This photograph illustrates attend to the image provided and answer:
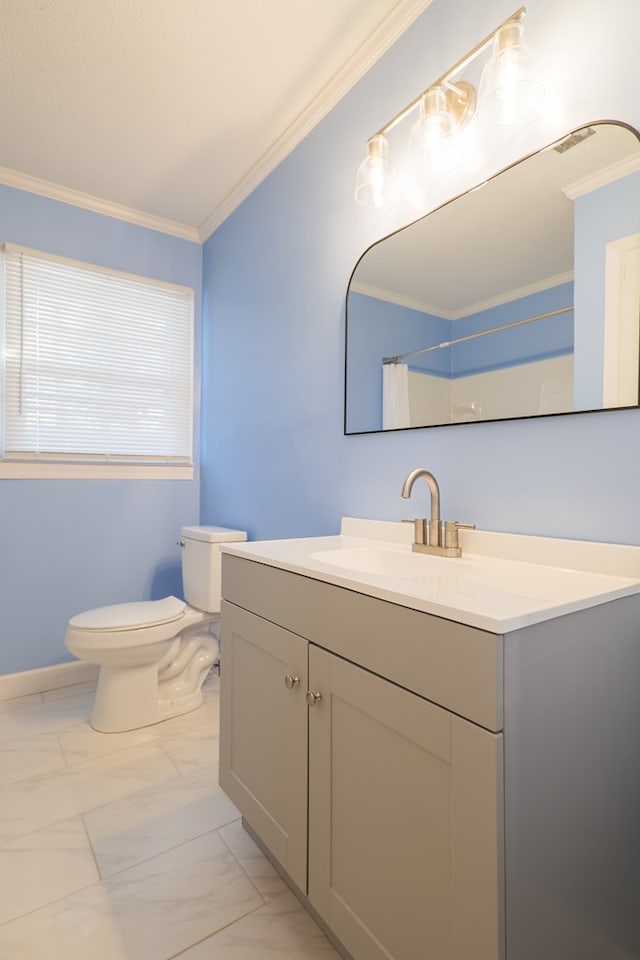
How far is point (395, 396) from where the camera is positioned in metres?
Result: 1.56

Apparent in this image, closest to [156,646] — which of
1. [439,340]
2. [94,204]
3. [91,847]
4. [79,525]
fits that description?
[91,847]

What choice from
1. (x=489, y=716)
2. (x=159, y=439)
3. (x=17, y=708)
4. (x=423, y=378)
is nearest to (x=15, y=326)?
(x=159, y=439)

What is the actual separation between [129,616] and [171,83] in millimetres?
1975

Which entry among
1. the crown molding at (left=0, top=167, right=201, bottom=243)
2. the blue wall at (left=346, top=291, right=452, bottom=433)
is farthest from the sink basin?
the crown molding at (left=0, top=167, right=201, bottom=243)

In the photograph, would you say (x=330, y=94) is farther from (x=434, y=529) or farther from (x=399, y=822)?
(x=399, y=822)

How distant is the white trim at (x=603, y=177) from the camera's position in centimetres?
99

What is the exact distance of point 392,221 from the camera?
1.57 meters

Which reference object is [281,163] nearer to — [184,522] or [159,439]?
[159,439]

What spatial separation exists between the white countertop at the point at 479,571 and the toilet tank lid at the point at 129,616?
807mm

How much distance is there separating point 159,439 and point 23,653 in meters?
1.21

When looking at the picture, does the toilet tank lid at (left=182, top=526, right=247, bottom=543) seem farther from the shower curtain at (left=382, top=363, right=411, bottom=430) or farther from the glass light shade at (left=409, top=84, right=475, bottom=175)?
the glass light shade at (left=409, top=84, right=475, bottom=175)

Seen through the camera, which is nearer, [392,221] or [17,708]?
[392,221]

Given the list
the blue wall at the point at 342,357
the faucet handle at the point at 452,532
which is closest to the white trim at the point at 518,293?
the blue wall at the point at 342,357

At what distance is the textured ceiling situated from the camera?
1.55 meters
